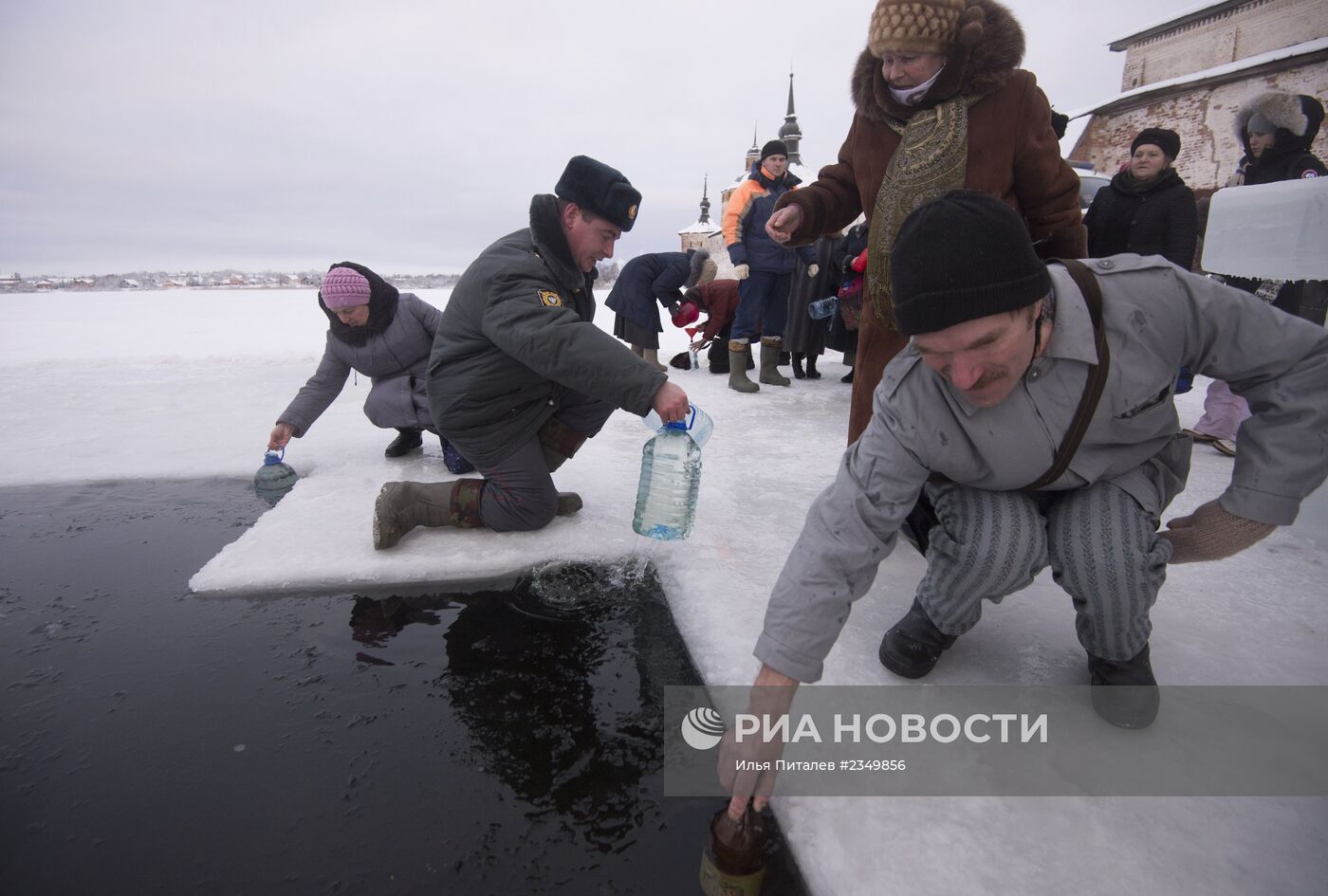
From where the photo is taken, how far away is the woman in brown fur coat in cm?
181

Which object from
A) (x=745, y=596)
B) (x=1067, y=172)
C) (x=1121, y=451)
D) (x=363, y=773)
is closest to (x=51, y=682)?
(x=363, y=773)

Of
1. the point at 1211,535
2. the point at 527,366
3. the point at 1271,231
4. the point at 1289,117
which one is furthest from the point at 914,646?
the point at 1289,117

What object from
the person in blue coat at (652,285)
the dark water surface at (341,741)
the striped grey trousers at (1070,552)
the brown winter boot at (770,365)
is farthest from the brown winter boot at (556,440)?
the person in blue coat at (652,285)

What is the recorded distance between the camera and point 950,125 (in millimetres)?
1879

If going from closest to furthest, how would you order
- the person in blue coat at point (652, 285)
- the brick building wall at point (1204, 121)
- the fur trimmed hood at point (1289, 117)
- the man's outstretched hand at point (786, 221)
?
the man's outstretched hand at point (786, 221) → the fur trimmed hood at point (1289, 117) → the person in blue coat at point (652, 285) → the brick building wall at point (1204, 121)

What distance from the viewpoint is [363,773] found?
→ 132 centimetres

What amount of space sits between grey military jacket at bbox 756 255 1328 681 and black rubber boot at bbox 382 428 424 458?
286 centimetres

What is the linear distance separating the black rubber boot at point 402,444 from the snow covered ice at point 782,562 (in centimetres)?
8

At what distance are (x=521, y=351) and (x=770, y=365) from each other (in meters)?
4.21

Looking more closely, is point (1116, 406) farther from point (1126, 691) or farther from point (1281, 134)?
point (1281, 134)

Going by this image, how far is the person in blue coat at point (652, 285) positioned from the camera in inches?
259

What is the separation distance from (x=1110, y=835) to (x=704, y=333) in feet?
19.7

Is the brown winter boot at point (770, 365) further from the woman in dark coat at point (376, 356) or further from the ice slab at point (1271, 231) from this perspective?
the ice slab at point (1271, 231)

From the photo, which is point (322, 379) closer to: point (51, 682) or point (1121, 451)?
point (51, 682)
